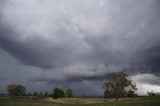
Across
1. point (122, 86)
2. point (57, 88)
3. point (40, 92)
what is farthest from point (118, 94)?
point (40, 92)

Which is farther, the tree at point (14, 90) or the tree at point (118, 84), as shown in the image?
the tree at point (14, 90)

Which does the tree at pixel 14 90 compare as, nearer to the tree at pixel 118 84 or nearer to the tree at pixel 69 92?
the tree at pixel 69 92

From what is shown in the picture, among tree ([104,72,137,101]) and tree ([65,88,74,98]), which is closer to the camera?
tree ([104,72,137,101])

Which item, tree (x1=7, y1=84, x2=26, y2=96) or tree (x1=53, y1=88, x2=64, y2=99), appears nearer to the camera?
tree (x1=53, y1=88, x2=64, y2=99)

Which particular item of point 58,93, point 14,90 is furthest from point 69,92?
point 14,90

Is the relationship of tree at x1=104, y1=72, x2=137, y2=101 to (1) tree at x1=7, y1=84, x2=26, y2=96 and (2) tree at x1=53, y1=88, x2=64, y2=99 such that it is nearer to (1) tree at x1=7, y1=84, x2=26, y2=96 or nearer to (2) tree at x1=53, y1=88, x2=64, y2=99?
(2) tree at x1=53, y1=88, x2=64, y2=99

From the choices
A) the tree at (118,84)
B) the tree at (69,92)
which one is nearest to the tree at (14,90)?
the tree at (69,92)

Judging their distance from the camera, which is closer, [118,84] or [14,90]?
[118,84]

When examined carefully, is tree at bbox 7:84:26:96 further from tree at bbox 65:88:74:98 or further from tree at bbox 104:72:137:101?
tree at bbox 104:72:137:101

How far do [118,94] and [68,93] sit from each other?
52.7 meters

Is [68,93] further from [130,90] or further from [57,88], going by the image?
[130,90]

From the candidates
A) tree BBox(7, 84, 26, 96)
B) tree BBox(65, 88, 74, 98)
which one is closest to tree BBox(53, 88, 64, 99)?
tree BBox(65, 88, 74, 98)

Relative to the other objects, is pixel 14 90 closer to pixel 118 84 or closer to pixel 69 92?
pixel 69 92

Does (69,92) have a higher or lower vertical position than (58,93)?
higher
